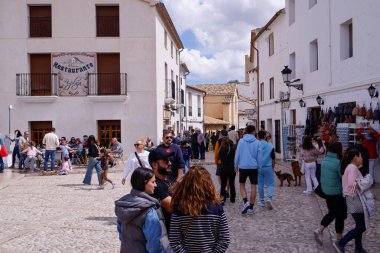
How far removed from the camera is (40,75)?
69.7ft

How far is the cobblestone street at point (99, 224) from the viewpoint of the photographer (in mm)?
6461

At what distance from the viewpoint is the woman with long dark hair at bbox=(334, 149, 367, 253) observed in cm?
565

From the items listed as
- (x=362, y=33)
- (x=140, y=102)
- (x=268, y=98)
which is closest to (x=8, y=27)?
(x=140, y=102)

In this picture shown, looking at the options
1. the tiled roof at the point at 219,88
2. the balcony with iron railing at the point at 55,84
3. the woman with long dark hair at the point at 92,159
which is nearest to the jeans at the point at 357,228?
the woman with long dark hair at the point at 92,159

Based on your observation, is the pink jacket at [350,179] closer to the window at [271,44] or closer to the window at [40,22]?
the window at [271,44]

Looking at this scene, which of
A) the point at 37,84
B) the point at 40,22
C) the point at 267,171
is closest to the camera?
the point at 267,171

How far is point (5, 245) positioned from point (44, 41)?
53.1ft

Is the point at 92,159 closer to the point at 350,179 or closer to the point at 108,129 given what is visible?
the point at 108,129

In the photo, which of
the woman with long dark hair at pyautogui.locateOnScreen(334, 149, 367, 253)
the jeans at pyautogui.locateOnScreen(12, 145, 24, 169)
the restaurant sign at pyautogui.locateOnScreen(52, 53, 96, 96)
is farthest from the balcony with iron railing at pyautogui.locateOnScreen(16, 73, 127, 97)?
the woman with long dark hair at pyautogui.locateOnScreen(334, 149, 367, 253)

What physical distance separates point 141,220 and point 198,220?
46 centimetres

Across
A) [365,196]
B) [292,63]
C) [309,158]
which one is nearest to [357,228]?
[365,196]

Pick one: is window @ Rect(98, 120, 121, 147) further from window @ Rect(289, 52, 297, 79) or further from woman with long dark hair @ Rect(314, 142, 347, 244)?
woman with long dark hair @ Rect(314, 142, 347, 244)

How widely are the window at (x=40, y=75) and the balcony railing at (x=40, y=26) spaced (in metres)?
1.02

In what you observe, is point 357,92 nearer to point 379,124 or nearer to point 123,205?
point 379,124
